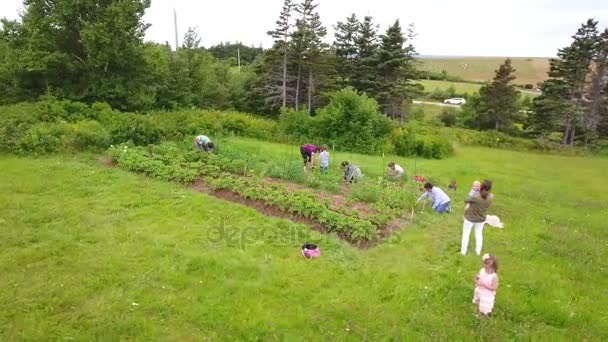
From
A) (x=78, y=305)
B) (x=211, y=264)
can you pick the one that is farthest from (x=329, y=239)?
(x=78, y=305)

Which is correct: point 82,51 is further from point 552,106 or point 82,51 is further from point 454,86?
point 454,86

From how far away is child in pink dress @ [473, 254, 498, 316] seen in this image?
612 centimetres

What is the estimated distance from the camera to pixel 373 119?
71.1ft

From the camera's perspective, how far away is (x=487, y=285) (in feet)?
20.2

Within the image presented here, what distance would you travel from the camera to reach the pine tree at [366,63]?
34.9m

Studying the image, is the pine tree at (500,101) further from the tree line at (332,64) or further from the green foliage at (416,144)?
the green foliage at (416,144)

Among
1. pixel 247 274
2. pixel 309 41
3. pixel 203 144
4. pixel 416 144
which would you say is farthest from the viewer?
pixel 309 41

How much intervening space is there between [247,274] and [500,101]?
119 ft

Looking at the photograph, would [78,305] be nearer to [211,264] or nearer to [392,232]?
[211,264]

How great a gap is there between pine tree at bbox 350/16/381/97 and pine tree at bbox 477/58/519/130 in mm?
10716

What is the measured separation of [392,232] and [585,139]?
33.3 meters

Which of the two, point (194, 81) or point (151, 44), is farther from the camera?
point (194, 81)

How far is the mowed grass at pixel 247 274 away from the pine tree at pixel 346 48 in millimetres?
26474

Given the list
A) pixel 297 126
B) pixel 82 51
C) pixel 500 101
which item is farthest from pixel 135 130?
pixel 500 101
